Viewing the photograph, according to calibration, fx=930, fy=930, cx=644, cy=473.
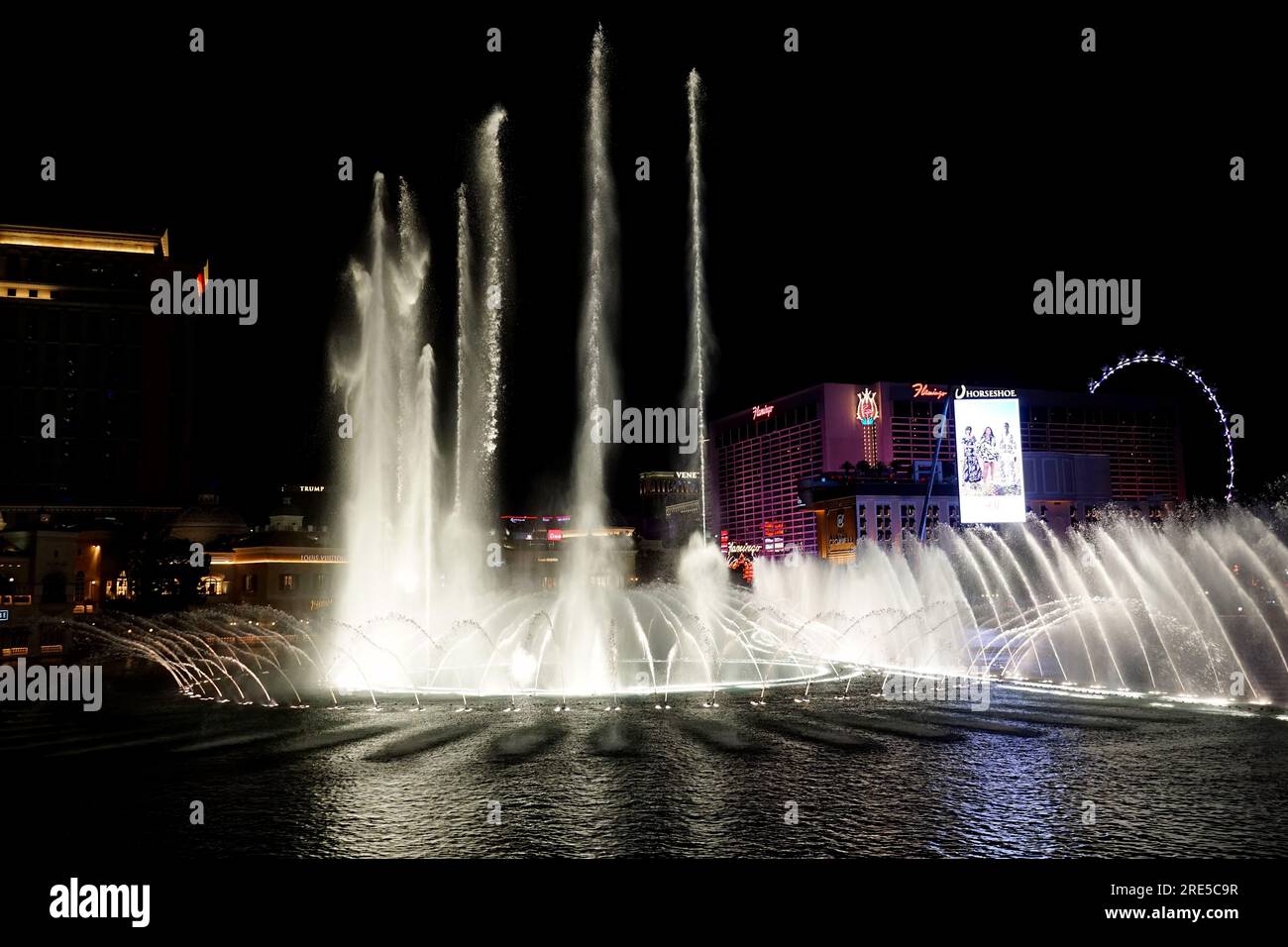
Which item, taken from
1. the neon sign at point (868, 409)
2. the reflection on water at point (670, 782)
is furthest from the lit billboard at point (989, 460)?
the reflection on water at point (670, 782)

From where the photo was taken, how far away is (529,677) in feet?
71.9

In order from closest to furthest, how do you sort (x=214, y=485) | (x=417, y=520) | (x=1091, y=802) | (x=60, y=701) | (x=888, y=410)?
(x=1091, y=802) < (x=60, y=701) < (x=417, y=520) < (x=214, y=485) < (x=888, y=410)

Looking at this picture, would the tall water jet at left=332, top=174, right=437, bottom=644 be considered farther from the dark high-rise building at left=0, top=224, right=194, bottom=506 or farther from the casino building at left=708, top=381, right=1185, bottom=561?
the casino building at left=708, top=381, right=1185, bottom=561

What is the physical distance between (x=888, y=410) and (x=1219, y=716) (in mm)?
126581

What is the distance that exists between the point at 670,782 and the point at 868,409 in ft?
429

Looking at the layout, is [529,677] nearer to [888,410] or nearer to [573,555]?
[573,555]

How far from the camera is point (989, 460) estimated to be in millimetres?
81125

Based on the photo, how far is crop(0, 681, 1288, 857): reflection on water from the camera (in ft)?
27.2

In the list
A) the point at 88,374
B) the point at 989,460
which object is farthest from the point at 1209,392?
the point at 88,374

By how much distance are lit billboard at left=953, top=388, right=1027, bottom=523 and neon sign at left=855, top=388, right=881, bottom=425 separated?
54.8m

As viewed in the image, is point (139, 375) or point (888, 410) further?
point (888, 410)

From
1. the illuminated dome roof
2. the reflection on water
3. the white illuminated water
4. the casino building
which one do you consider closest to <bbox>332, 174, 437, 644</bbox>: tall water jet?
the white illuminated water

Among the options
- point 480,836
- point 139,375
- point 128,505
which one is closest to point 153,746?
point 480,836
